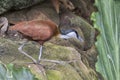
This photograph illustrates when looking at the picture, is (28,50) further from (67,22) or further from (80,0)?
(80,0)

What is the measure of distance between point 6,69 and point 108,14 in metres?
0.56

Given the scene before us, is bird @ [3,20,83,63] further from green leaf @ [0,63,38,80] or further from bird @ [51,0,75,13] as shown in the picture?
bird @ [51,0,75,13]

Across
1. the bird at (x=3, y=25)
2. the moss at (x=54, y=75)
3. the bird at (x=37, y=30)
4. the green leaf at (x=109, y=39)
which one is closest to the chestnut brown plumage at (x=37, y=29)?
the bird at (x=37, y=30)

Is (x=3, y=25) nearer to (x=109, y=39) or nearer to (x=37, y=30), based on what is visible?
→ (x=37, y=30)

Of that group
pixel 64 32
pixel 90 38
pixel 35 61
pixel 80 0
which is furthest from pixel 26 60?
pixel 80 0

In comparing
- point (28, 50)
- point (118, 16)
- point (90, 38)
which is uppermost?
point (118, 16)

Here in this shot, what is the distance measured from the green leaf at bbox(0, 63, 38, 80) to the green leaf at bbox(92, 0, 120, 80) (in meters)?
0.35

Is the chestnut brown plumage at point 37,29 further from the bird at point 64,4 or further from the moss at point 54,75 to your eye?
the bird at point 64,4

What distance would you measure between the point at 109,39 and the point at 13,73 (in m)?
0.51

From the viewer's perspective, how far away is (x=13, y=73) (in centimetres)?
159

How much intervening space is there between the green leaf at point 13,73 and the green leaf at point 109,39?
346 millimetres

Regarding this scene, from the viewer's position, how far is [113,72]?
1.72m

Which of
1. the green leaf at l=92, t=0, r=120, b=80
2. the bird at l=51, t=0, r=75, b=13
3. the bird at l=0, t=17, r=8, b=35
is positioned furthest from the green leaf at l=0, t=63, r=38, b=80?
the bird at l=51, t=0, r=75, b=13

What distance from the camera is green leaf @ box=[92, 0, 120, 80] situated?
168 cm
